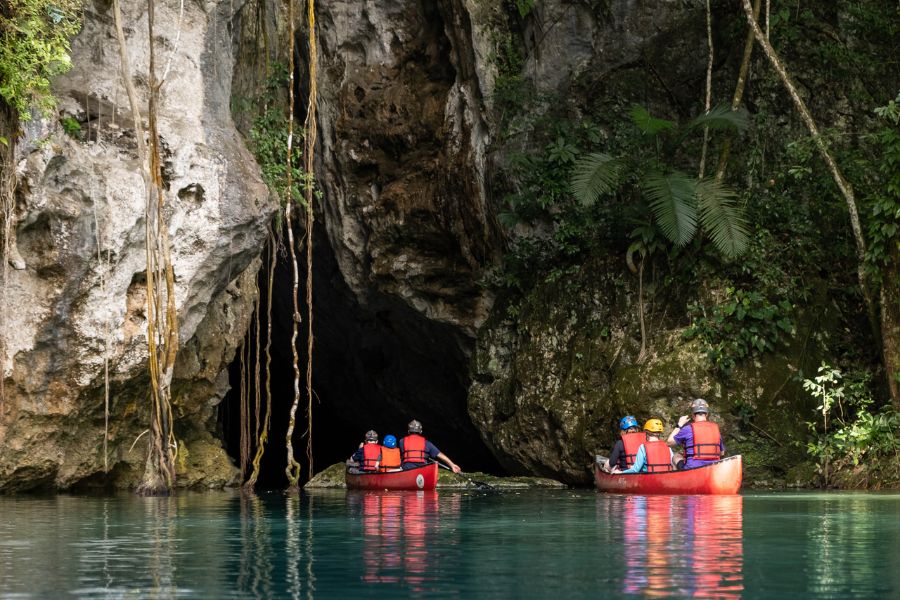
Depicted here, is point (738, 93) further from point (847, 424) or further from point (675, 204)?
point (847, 424)

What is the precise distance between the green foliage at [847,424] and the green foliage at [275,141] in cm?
900

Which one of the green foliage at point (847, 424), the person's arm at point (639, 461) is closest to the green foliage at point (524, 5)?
the green foliage at point (847, 424)

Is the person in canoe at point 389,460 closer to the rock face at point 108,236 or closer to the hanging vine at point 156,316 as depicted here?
the rock face at point 108,236

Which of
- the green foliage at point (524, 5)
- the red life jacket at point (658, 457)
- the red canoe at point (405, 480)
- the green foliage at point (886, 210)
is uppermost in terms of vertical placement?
the green foliage at point (524, 5)

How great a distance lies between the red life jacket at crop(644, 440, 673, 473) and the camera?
594 inches

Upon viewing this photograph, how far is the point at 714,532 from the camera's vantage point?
868 centimetres

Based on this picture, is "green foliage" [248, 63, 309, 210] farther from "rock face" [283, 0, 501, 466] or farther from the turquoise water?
the turquoise water

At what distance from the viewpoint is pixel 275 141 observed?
20359 mm

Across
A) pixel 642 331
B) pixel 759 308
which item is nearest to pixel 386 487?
pixel 642 331

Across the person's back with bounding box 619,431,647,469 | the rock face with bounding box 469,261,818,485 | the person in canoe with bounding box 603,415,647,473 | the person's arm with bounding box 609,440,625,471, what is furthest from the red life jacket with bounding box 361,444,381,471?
the person's back with bounding box 619,431,647,469

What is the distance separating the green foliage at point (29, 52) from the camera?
1501 centimetres

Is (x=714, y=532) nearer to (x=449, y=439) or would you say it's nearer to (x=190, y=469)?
(x=190, y=469)

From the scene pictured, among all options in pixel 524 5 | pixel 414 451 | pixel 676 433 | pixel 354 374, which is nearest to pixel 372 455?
pixel 414 451

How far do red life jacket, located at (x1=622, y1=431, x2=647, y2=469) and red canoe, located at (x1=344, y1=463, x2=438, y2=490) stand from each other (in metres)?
2.99
